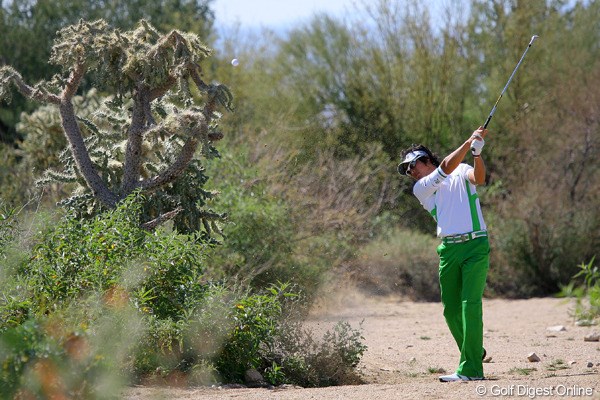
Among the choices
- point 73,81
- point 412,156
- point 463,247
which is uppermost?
point 73,81

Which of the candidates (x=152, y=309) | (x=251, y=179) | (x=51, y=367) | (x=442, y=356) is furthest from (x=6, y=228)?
(x=251, y=179)

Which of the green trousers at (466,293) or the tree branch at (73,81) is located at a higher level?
the tree branch at (73,81)

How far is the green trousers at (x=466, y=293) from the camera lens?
7.71 m

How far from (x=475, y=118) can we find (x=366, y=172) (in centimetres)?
749

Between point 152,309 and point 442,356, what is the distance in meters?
3.63

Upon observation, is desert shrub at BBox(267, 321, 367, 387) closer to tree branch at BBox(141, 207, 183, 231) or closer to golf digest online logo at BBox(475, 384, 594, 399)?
tree branch at BBox(141, 207, 183, 231)

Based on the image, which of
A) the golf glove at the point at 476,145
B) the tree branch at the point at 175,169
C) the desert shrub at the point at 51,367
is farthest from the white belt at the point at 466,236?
the desert shrub at the point at 51,367

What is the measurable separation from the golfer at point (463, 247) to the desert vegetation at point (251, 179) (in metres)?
0.77

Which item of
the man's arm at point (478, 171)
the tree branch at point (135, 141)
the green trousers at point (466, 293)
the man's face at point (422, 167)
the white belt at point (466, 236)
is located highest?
the tree branch at point (135, 141)

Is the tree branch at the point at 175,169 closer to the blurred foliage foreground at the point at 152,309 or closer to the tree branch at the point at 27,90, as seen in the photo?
the blurred foliage foreground at the point at 152,309

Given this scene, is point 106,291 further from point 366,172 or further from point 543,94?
point 543,94

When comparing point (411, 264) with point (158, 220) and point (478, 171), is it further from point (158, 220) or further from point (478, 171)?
point (478, 171)

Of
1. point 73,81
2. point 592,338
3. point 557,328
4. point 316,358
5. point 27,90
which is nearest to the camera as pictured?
point 316,358

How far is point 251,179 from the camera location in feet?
44.5
